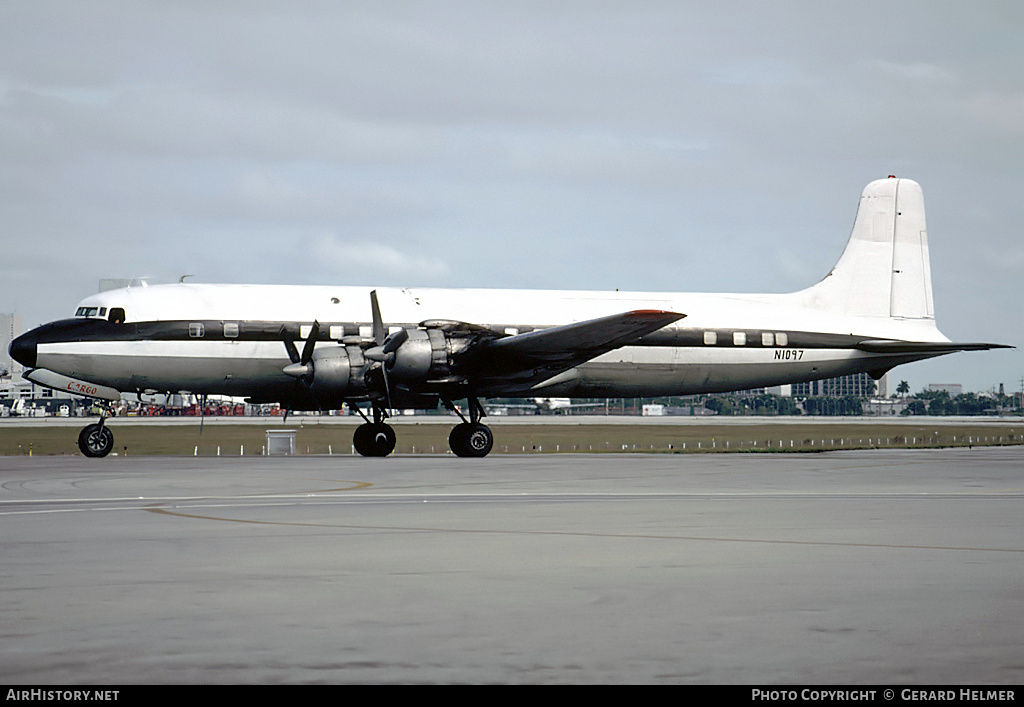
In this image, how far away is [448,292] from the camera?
1373 inches

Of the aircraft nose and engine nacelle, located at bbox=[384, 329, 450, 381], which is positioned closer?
engine nacelle, located at bbox=[384, 329, 450, 381]

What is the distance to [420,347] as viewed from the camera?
30.5 metres

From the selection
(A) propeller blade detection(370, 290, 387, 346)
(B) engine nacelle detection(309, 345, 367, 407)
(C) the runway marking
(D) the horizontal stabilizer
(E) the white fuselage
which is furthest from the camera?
(D) the horizontal stabilizer

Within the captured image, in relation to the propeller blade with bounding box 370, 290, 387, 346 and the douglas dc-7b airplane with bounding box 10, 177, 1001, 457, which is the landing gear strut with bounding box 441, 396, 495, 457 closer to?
the douglas dc-7b airplane with bounding box 10, 177, 1001, 457

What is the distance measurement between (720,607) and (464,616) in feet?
6.74

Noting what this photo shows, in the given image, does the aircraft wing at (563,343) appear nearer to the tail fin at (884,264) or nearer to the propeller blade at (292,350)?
the propeller blade at (292,350)

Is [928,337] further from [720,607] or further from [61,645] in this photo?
[61,645]

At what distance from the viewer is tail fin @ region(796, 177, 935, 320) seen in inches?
1570

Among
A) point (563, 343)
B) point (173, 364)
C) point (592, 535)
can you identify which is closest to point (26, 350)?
point (173, 364)

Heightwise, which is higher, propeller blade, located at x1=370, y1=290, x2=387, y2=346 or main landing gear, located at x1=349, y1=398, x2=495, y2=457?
propeller blade, located at x1=370, y1=290, x2=387, y2=346

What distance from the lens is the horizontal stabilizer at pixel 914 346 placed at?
38.7 metres

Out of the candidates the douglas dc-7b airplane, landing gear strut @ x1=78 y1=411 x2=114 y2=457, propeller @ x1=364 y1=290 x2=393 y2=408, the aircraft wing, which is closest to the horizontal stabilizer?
the douglas dc-7b airplane

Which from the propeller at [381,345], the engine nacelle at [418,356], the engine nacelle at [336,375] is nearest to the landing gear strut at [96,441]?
the engine nacelle at [336,375]

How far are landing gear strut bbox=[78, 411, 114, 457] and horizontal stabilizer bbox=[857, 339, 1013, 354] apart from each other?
84.4 feet
